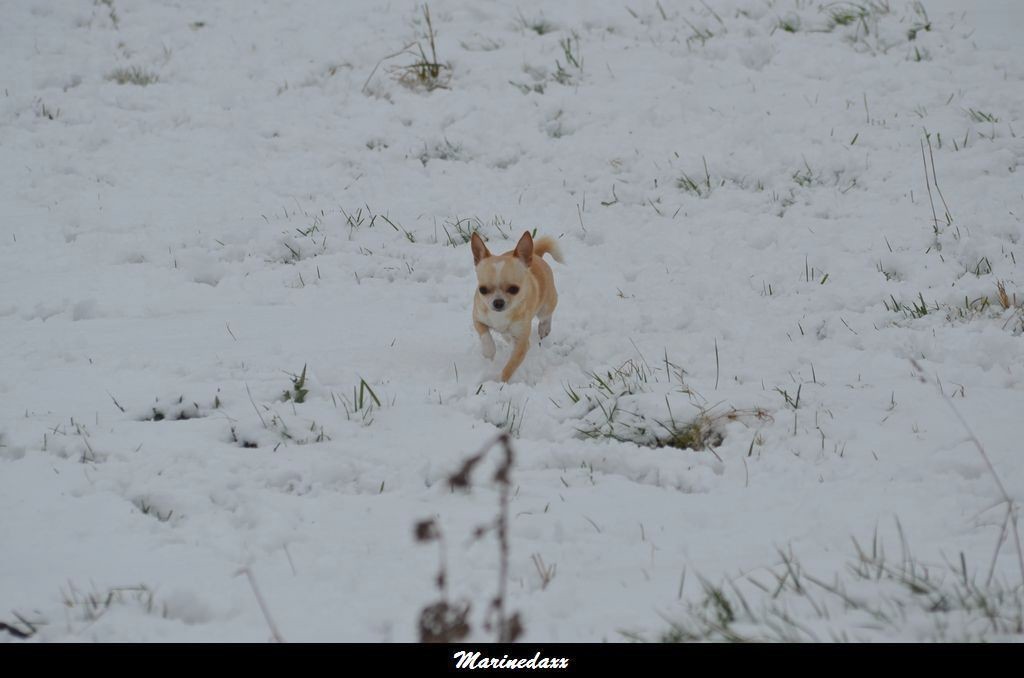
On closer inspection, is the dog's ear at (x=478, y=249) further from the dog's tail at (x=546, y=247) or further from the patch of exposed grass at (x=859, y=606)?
the patch of exposed grass at (x=859, y=606)

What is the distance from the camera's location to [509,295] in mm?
4383

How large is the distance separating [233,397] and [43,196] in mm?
3403

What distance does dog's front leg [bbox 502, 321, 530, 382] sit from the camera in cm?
436

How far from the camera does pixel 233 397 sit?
3955 millimetres

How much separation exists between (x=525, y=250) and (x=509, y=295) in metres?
0.32

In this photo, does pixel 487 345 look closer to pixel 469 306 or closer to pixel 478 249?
pixel 478 249

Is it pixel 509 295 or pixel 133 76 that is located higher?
pixel 133 76

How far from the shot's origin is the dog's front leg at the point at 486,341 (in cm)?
449

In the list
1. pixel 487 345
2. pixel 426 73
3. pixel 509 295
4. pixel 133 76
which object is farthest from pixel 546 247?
pixel 133 76

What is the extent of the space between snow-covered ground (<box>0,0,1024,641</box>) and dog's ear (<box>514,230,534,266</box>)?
547mm

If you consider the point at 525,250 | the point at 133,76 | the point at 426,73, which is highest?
the point at 133,76

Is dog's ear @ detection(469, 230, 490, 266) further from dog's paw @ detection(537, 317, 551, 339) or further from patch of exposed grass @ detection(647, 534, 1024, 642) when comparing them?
patch of exposed grass @ detection(647, 534, 1024, 642)

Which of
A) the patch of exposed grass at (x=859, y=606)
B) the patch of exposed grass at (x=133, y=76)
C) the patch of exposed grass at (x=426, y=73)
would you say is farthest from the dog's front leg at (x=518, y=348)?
the patch of exposed grass at (x=133, y=76)

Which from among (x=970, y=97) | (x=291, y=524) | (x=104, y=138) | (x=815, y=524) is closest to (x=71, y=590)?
(x=291, y=524)
